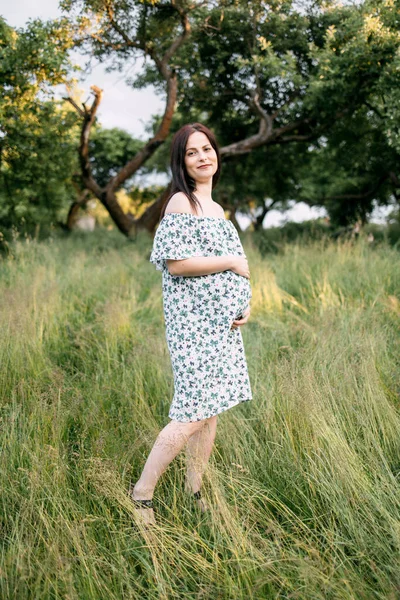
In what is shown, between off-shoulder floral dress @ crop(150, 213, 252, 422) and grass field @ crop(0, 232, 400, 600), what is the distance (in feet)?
1.22

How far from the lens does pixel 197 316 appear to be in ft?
7.64

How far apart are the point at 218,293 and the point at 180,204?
465 mm

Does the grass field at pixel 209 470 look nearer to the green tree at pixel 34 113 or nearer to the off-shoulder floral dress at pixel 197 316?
the off-shoulder floral dress at pixel 197 316

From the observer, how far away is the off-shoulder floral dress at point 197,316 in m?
2.29

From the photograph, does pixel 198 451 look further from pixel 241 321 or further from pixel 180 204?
pixel 180 204

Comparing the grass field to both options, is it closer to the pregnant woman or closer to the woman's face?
the pregnant woman

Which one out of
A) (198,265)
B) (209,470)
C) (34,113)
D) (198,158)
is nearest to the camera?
(198,265)

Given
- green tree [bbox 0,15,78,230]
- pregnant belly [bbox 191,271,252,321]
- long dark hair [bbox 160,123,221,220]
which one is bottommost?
pregnant belly [bbox 191,271,252,321]

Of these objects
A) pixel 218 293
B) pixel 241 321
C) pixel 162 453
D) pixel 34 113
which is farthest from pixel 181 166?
pixel 34 113

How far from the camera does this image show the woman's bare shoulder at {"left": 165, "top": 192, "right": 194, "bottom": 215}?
233cm

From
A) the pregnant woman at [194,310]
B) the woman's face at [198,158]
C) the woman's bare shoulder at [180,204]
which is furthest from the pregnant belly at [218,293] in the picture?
the woman's face at [198,158]

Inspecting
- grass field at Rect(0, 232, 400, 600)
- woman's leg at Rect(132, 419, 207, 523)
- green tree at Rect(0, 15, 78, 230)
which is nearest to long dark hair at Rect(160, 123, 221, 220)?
woman's leg at Rect(132, 419, 207, 523)

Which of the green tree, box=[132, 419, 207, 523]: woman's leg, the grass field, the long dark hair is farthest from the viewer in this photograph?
the green tree

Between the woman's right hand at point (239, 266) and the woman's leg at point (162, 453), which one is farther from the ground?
the woman's right hand at point (239, 266)
